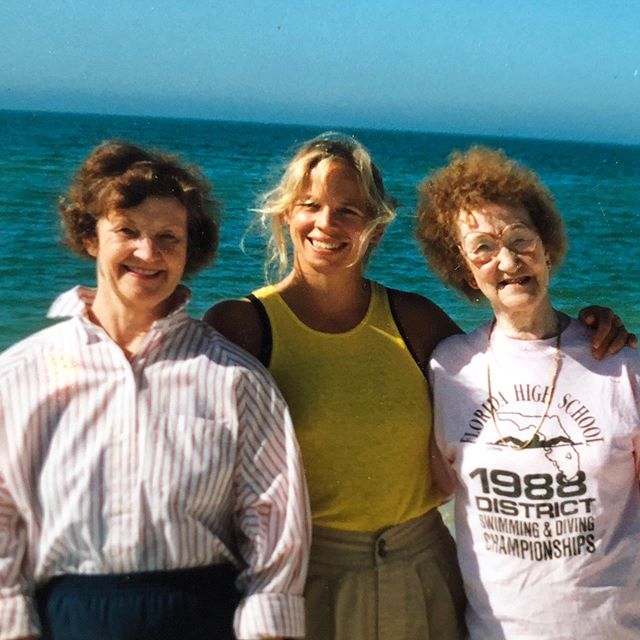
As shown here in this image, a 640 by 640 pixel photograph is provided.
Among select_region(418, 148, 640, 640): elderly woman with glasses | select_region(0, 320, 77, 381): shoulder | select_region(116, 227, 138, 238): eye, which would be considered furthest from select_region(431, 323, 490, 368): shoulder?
select_region(0, 320, 77, 381): shoulder

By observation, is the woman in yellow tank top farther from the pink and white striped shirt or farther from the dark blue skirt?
the dark blue skirt

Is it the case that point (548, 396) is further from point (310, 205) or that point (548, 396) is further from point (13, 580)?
point (13, 580)

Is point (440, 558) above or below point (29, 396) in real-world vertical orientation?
below

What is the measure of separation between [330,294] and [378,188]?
39cm

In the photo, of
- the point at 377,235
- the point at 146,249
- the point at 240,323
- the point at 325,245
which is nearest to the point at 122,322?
the point at 146,249

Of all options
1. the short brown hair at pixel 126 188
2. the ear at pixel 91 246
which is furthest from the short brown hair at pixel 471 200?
the ear at pixel 91 246

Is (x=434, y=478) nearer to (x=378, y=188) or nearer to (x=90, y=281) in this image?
(x=378, y=188)

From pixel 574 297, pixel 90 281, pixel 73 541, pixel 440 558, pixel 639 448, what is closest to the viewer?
pixel 73 541

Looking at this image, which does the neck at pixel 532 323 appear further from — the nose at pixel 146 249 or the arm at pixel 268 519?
the nose at pixel 146 249

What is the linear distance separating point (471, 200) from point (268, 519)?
3.97ft

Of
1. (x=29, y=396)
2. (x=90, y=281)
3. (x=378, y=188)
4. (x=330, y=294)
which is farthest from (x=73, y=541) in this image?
(x=90, y=281)

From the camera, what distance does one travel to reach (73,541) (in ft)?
8.46

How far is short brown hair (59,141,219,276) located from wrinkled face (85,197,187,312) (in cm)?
3

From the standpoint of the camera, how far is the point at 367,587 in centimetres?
310
